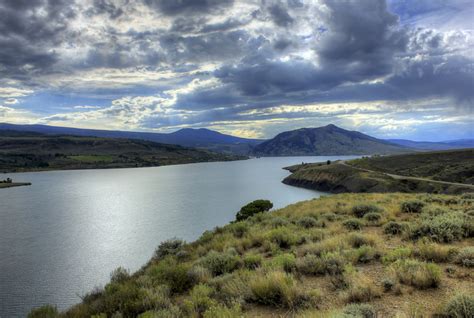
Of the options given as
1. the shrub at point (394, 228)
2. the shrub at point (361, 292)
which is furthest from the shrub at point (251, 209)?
the shrub at point (361, 292)

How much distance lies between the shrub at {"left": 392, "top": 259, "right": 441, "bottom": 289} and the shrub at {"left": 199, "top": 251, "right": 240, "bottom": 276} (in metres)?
5.49

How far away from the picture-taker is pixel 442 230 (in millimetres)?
11555

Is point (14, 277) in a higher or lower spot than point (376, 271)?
lower

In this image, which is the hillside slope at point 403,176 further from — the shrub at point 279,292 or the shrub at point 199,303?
the shrub at point 199,303

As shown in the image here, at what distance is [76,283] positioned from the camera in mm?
24500

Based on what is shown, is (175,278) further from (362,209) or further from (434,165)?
(434,165)

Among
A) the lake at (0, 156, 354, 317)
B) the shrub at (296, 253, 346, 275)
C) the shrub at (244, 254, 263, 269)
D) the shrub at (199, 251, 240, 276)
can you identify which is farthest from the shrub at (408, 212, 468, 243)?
the lake at (0, 156, 354, 317)

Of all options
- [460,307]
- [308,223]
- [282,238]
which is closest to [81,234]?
[308,223]

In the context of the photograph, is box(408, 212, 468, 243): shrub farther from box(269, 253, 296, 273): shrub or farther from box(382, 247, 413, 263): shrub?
box(269, 253, 296, 273): shrub

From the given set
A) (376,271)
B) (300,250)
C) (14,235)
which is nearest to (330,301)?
(376,271)

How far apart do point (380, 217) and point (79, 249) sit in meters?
32.9

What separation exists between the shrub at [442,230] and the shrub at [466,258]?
2305 millimetres

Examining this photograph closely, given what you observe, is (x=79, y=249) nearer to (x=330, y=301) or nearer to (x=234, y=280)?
(x=234, y=280)

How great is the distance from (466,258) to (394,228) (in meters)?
4.69
